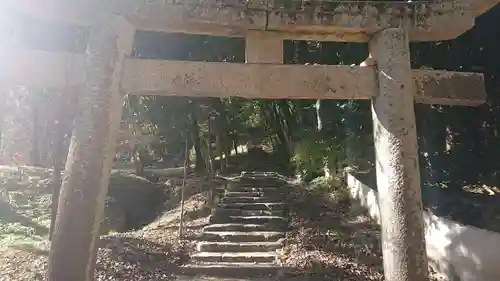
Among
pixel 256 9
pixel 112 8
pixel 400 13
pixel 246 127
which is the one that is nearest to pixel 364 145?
pixel 400 13

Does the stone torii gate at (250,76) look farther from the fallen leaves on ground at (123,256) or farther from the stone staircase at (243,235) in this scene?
the stone staircase at (243,235)

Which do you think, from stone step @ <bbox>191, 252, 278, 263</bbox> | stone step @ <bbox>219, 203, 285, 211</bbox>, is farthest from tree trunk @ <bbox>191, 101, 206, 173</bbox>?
stone step @ <bbox>191, 252, 278, 263</bbox>

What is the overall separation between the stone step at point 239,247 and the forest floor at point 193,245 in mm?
253

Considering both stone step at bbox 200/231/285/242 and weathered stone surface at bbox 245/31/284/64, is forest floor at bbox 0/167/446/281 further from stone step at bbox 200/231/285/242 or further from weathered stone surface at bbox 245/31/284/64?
weathered stone surface at bbox 245/31/284/64

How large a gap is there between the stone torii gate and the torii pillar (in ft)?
0.03

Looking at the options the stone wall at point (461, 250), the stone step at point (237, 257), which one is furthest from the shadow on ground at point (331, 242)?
the stone wall at point (461, 250)

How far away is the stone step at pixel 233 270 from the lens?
24.5ft

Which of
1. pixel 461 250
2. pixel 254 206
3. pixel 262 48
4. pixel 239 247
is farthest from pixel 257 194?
pixel 262 48

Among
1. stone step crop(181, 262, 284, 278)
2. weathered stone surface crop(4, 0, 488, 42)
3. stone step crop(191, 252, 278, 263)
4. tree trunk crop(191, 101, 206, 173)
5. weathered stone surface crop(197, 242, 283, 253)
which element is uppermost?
tree trunk crop(191, 101, 206, 173)

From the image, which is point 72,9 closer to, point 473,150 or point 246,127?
point 473,150

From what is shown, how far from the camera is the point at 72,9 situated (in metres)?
4.56

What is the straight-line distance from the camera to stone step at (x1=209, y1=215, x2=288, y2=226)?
9.93 m

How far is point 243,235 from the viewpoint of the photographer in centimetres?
907

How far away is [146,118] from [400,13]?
34.8ft
